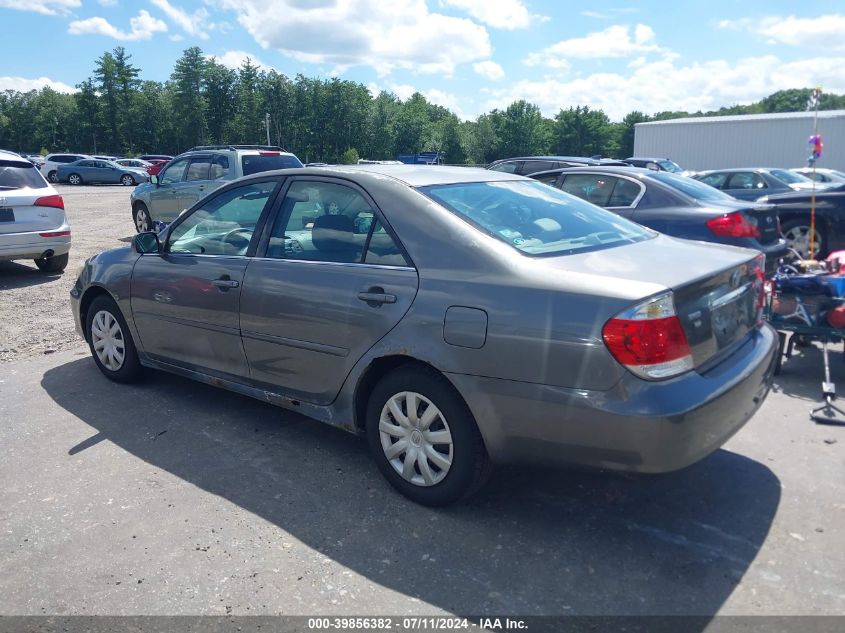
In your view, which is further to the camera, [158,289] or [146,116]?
[146,116]

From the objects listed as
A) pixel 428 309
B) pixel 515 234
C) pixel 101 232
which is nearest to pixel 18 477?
pixel 428 309

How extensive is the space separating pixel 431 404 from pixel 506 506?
69 cm

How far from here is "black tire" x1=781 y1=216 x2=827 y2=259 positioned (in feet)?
32.7

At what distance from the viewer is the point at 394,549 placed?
3066mm

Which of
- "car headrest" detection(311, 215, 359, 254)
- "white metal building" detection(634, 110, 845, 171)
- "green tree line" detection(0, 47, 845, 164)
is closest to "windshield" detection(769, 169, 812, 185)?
"car headrest" detection(311, 215, 359, 254)

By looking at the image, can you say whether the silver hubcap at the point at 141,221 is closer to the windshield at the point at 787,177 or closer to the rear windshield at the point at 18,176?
the rear windshield at the point at 18,176

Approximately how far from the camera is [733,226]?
6895mm

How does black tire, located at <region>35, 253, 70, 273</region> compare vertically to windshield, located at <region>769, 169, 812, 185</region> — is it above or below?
below

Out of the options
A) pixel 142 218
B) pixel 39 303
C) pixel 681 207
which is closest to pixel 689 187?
pixel 681 207

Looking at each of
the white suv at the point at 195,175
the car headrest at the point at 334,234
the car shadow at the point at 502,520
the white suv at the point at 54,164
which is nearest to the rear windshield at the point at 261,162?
the white suv at the point at 195,175

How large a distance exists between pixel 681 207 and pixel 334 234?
4.82 m

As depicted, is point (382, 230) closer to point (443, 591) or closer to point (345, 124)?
point (443, 591)

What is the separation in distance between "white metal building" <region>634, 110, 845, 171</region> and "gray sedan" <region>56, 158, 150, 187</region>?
30.3 metres

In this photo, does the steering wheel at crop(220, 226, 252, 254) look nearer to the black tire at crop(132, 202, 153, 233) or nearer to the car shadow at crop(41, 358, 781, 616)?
the car shadow at crop(41, 358, 781, 616)
